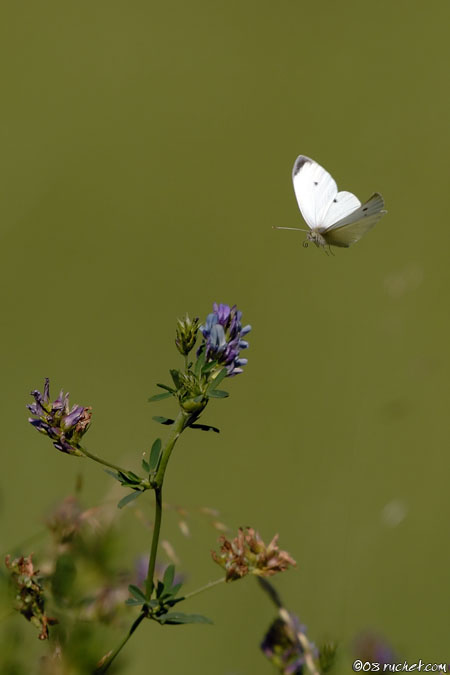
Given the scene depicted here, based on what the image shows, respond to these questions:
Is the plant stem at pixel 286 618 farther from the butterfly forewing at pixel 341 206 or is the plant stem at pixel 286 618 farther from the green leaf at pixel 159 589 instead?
the butterfly forewing at pixel 341 206

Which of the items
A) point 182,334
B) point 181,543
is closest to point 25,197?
point 181,543

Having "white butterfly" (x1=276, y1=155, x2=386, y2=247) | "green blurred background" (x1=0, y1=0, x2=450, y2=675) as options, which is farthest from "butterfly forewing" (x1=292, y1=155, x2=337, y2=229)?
"green blurred background" (x1=0, y1=0, x2=450, y2=675)

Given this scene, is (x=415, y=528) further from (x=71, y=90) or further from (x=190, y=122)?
(x=71, y=90)

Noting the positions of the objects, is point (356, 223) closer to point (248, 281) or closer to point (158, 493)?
point (158, 493)

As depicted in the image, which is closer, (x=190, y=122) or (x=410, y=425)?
(x=410, y=425)

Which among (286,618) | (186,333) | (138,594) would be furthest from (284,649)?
(186,333)

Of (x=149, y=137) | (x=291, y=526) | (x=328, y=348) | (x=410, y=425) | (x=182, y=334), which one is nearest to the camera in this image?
(x=182, y=334)

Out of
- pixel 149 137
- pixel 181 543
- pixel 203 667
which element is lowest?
pixel 203 667

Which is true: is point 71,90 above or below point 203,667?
above

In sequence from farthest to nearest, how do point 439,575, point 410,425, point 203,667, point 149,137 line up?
point 149,137 < point 410,425 < point 439,575 < point 203,667
